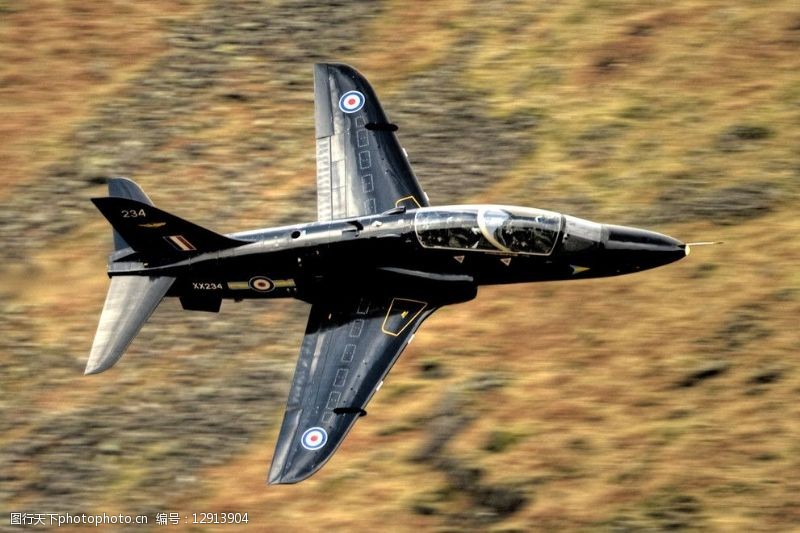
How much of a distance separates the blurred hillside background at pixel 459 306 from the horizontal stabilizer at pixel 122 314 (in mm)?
3919

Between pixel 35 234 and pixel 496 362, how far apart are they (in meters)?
12.9

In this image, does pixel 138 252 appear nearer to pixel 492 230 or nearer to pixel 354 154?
pixel 354 154

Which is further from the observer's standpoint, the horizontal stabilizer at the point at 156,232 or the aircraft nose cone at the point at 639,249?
the horizontal stabilizer at the point at 156,232

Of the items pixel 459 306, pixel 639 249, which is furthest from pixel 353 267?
pixel 639 249

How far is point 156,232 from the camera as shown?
24.0m

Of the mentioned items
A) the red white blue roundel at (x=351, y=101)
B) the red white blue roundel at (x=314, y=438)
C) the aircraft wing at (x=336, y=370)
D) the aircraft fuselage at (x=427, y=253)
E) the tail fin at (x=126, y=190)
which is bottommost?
the red white blue roundel at (x=314, y=438)

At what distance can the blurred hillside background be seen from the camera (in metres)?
24.2

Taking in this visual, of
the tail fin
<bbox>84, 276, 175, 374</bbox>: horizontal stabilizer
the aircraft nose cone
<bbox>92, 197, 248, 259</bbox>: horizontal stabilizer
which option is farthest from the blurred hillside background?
the tail fin

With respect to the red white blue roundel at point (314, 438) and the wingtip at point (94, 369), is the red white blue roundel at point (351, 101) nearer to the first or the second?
the wingtip at point (94, 369)

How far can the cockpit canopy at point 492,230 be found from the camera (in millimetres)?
23062

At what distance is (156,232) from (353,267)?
12.5 feet

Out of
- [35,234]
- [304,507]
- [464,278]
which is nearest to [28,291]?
[35,234]

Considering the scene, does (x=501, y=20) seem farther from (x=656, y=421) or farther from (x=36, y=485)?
(x=36, y=485)

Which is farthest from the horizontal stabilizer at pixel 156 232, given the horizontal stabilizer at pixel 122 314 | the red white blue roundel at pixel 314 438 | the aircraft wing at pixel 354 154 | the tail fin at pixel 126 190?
the red white blue roundel at pixel 314 438
